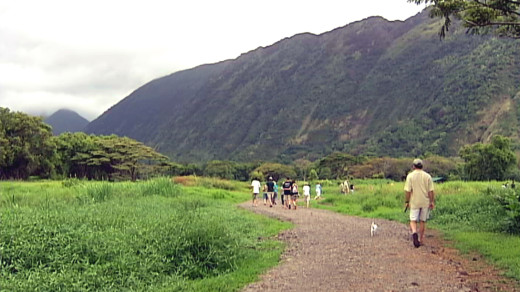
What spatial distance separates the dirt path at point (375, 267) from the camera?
6660 millimetres

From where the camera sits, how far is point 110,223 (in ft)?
35.1

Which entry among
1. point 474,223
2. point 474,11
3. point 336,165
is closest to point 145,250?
point 474,223

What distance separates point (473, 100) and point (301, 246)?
13403 centimetres

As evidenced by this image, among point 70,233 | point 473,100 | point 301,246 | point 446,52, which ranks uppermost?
point 446,52

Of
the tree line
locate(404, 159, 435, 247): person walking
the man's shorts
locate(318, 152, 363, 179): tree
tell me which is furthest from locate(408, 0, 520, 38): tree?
locate(318, 152, 363, 179): tree

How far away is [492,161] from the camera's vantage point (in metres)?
50.6

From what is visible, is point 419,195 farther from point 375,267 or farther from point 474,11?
point 474,11

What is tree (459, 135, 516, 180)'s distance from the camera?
164 ft

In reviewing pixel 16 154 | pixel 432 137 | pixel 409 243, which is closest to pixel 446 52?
pixel 432 137

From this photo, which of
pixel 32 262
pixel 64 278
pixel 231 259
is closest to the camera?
pixel 64 278

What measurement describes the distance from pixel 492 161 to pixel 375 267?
4963 cm

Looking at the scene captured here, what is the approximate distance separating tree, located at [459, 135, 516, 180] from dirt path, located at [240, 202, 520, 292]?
4489 cm

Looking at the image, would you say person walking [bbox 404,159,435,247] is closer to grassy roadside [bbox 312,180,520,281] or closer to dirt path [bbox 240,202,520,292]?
dirt path [bbox 240,202,520,292]

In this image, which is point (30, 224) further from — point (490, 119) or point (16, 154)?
point (490, 119)
